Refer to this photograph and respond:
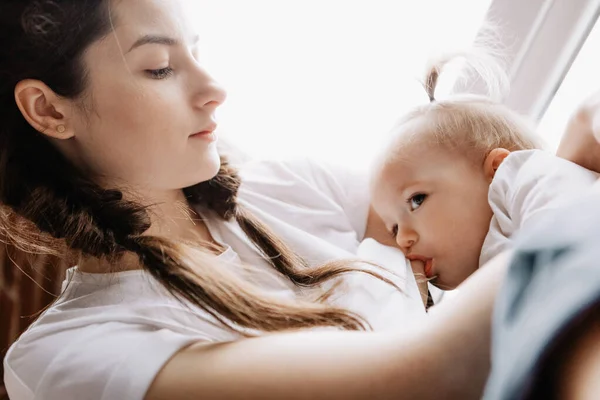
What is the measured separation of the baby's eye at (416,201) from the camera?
3.30 feet

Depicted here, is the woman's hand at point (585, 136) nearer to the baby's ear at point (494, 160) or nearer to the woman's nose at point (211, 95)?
the baby's ear at point (494, 160)

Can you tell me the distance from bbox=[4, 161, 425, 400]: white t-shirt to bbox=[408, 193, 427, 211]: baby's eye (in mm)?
101

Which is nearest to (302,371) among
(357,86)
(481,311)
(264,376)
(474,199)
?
(264,376)

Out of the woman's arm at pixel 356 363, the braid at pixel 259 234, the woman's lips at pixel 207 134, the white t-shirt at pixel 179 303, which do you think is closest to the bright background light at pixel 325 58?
the white t-shirt at pixel 179 303

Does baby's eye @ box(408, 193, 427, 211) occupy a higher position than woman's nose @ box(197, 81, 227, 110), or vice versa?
woman's nose @ box(197, 81, 227, 110)

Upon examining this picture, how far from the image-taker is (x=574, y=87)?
1367 millimetres

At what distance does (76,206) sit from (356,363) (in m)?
0.54

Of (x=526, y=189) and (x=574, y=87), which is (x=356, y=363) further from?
(x=574, y=87)

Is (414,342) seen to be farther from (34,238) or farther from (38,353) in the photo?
(34,238)

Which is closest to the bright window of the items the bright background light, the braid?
the bright background light

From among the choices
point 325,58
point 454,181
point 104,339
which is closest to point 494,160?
point 454,181

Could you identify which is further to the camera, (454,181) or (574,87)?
(574,87)

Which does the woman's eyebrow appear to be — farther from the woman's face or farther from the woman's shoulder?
the woman's shoulder

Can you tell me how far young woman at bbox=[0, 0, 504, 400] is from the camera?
0.64 m
